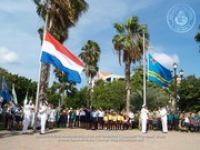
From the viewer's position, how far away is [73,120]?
20.7 meters

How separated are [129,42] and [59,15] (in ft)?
27.3

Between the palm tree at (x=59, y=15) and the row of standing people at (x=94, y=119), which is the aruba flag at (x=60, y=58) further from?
the row of standing people at (x=94, y=119)

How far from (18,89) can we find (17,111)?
46148 millimetres

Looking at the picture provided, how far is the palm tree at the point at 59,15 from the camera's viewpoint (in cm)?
1881

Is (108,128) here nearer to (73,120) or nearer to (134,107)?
(73,120)

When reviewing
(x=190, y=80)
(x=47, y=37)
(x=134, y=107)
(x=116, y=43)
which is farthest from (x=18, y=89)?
(x=47, y=37)

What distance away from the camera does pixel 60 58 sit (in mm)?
15219

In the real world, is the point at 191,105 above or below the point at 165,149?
above

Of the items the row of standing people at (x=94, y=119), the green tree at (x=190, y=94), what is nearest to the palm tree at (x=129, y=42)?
the row of standing people at (x=94, y=119)

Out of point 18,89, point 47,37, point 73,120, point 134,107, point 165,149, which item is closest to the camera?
point 165,149

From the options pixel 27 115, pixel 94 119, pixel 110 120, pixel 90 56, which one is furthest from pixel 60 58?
pixel 90 56

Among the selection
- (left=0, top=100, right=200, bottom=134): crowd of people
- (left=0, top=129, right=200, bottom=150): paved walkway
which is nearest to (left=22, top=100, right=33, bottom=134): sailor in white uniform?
(left=0, top=129, right=200, bottom=150): paved walkway

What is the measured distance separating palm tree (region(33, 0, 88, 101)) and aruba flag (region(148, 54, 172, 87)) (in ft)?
21.6

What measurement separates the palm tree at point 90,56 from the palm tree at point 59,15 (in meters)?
18.2
